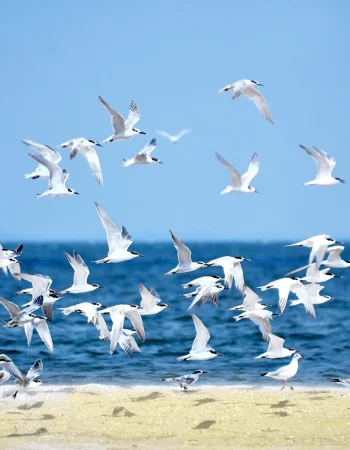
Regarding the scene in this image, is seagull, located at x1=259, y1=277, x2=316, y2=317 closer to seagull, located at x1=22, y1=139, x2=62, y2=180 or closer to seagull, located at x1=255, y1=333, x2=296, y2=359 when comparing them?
seagull, located at x1=255, y1=333, x2=296, y2=359

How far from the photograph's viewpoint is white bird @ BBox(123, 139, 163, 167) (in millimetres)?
17812

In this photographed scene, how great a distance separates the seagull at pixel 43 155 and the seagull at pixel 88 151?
1.10 feet

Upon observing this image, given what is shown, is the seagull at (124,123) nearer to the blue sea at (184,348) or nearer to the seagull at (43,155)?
the seagull at (43,155)

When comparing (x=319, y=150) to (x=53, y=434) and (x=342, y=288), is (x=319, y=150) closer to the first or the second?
(x=53, y=434)

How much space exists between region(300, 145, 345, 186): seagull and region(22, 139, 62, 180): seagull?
4.48 m

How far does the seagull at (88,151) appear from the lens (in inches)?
681

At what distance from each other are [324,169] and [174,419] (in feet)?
20.7

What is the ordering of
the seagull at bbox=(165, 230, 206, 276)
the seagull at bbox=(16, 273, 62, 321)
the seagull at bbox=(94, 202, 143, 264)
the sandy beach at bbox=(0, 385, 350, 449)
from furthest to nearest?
the seagull at bbox=(165, 230, 206, 276) < the seagull at bbox=(94, 202, 143, 264) < the seagull at bbox=(16, 273, 62, 321) < the sandy beach at bbox=(0, 385, 350, 449)

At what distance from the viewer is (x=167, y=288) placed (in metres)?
48.6

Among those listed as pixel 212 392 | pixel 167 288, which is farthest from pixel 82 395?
pixel 167 288

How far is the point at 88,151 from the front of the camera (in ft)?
58.3

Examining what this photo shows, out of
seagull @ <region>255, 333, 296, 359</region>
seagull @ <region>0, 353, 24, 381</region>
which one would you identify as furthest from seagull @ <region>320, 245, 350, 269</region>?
seagull @ <region>0, 353, 24, 381</region>

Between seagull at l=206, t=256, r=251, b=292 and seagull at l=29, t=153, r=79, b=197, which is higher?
seagull at l=29, t=153, r=79, b=197

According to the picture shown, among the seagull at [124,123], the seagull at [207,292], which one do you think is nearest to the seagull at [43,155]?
the seagull at [124,123]
